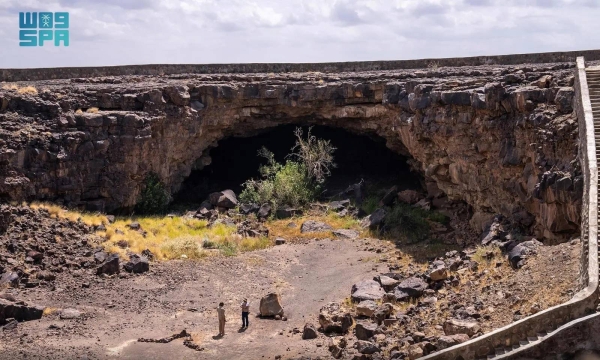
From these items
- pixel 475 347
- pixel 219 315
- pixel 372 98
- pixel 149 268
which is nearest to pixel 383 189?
pixel 372 98

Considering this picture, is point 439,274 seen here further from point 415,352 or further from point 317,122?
point 317,122

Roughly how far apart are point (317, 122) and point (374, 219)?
5.74 m

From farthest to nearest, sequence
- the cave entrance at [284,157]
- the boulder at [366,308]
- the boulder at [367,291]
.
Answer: the cave entrance at [284,157] < the boulder at [367,291] < the boulder at [366,308]

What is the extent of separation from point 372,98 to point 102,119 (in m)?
9.86

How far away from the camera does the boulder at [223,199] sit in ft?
95.2

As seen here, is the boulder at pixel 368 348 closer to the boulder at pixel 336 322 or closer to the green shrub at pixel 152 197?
the boulder at pixel 336 322

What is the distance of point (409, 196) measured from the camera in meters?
28.4

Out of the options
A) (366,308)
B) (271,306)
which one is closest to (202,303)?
(271,306)

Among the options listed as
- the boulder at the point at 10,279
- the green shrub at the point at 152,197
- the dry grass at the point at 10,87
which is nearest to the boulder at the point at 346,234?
the green shrub at the point at 152,197

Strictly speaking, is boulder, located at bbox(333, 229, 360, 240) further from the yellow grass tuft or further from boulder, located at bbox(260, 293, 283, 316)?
the yellow grass tuft

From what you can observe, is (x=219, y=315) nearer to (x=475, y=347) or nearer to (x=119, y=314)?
(x=119, y=314)

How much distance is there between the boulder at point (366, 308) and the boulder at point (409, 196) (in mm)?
9941

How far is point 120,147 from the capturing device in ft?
88.5

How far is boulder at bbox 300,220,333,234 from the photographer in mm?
27273
